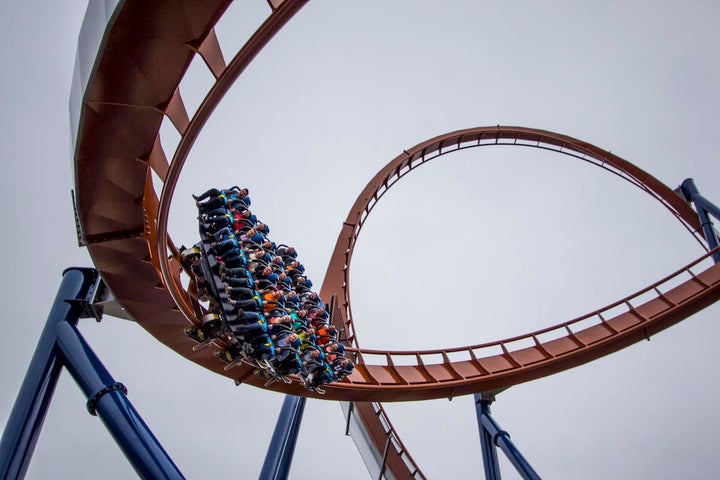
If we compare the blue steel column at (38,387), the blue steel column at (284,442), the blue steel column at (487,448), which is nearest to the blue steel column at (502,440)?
the blue steel column at (487,448)

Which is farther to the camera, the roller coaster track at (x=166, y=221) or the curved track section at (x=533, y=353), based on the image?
the curved track section at (x=533, y=353)

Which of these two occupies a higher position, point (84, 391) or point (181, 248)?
point (181, 248)

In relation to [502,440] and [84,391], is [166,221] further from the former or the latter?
[502,440]

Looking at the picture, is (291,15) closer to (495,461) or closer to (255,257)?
(255,257)

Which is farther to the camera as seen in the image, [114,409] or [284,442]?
[284,442]

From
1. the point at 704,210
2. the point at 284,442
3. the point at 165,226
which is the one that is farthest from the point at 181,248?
the point at 704,210

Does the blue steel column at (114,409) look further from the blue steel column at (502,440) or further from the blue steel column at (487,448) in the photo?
the blue steel column at (487,448)

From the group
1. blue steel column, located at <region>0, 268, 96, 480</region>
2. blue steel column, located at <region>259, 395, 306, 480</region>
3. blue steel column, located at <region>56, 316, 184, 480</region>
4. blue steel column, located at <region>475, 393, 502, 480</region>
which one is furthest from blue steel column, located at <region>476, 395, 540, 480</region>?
blue steel column, located at <region>0, 268, 96, 480</region>

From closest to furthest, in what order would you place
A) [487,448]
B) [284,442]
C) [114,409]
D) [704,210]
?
1. [114,409]
2. [284,442]
3. [487,448]
4. [704,210]

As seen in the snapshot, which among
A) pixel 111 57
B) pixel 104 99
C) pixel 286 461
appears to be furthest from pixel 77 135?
pixel 286 461
